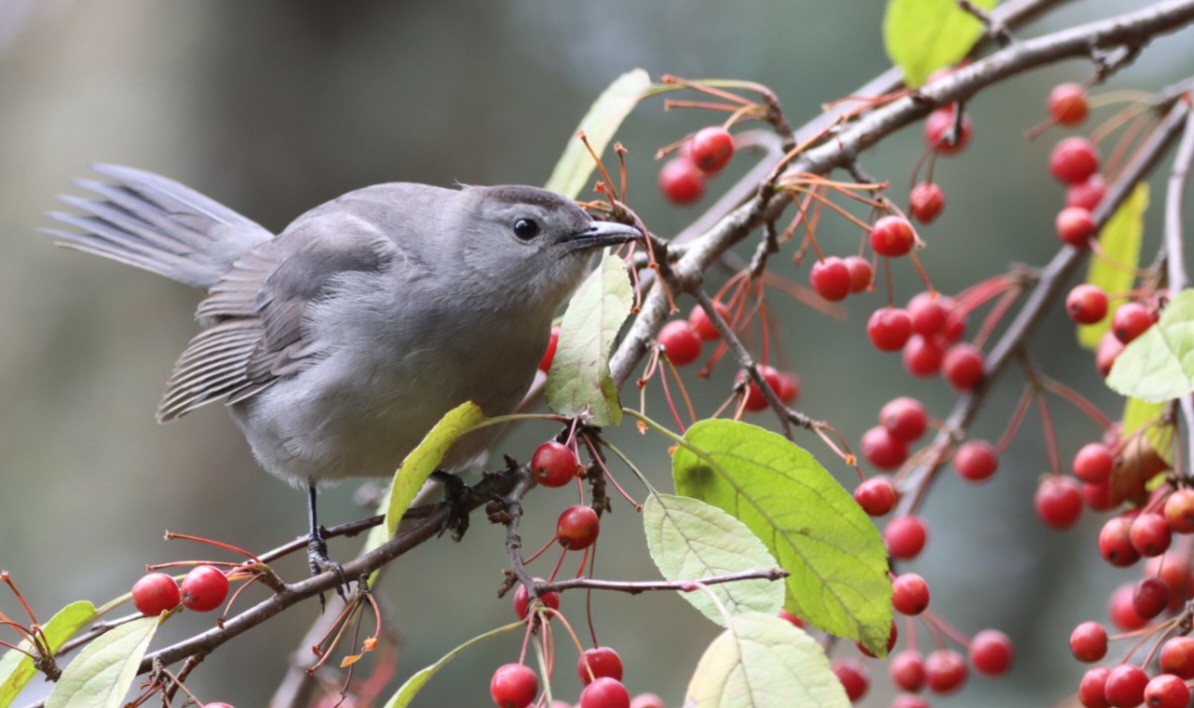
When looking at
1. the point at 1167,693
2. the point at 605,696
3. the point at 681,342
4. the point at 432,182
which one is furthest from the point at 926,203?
the point at 432,182

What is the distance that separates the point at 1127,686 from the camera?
2.12 metres

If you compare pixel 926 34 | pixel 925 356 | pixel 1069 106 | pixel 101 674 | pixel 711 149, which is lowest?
pixel 101 674

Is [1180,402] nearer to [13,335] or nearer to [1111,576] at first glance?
[1111,576]

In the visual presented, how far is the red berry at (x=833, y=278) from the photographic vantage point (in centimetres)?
264

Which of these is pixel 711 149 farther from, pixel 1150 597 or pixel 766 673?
pixel 766 673

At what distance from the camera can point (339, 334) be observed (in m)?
3.28

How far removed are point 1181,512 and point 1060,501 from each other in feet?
2.76

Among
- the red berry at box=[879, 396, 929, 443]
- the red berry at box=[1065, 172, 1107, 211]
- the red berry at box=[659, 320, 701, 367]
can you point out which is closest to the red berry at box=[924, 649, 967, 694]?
the red berry at box=[879, 396, 929, 443]

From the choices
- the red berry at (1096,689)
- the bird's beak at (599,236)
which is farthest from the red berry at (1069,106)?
the red berry at (1096,689)

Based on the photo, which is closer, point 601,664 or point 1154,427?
point 601,664

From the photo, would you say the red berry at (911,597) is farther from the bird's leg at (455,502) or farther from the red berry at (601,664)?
the bird's leg at (455,502)

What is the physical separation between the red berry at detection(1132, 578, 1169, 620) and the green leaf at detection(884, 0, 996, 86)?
4.75ft

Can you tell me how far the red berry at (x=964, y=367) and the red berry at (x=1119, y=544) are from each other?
85 cm

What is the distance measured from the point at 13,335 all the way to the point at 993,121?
4894mm
